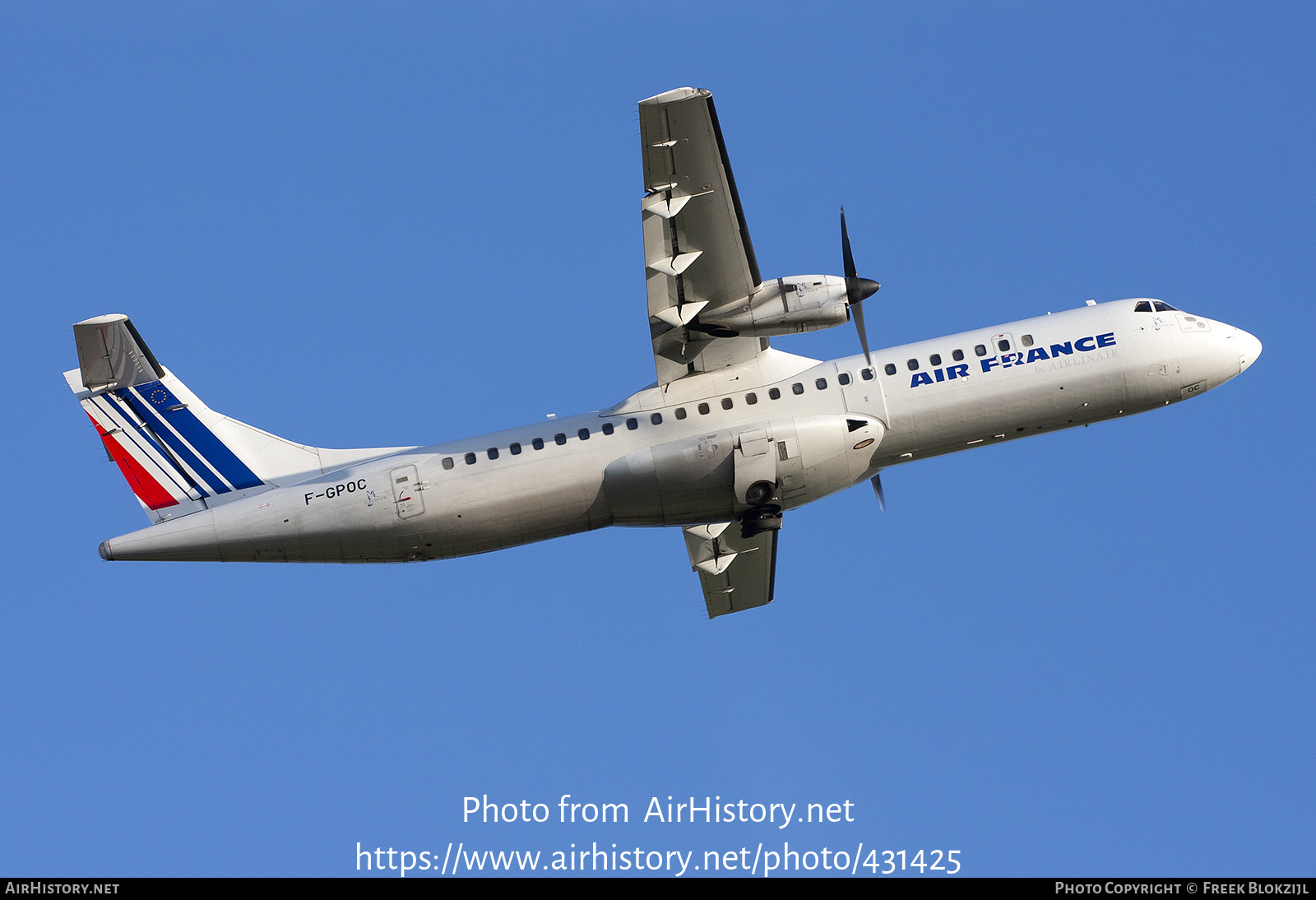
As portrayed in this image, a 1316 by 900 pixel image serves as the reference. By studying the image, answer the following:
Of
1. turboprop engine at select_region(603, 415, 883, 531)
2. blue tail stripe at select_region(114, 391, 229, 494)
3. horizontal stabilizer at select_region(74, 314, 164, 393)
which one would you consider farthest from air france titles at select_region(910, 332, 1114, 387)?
horizontal stabilizer at select_region(74, 314, 164, 393)

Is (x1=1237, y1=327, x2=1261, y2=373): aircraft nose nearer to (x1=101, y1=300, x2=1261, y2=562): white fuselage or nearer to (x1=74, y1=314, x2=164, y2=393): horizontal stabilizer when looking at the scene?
(x1=101, y1=300, x2=1261, y2=562): white fuselage

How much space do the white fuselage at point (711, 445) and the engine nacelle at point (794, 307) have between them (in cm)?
192

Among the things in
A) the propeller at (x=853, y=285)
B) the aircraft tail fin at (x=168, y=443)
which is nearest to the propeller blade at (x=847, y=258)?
the propeller at (x=853, y=285)

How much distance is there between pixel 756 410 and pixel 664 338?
93.9 inches

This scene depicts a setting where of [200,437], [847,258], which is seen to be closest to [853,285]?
[847,258]

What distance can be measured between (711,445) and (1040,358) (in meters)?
7.26

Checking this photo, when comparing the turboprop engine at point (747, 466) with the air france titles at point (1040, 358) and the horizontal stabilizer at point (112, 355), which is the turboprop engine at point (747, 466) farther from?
the horizontal stabilizer at point (112, 355)

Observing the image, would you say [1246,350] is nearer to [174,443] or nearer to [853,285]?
[853,285]

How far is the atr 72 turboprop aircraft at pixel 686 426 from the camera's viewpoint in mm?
25672

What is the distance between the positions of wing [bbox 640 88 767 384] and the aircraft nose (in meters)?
10.4

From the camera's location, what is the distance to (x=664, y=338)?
26656 mm
